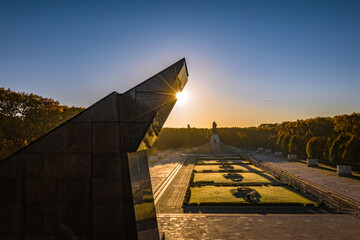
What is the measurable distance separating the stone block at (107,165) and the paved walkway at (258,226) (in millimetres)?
5345

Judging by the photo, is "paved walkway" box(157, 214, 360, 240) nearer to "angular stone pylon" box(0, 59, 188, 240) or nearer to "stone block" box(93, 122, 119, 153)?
"angular stone pylon" box(0, 59, 188, 240)

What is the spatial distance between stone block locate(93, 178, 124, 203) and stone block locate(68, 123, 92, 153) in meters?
1.08

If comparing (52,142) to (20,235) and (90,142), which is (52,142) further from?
(20,235)

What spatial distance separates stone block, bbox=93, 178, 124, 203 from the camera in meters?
6.39

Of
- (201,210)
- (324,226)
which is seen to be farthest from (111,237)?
(324,226)

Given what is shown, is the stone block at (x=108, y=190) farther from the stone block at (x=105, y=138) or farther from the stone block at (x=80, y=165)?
the stone block at (x=105, y=138)

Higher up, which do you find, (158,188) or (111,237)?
(111,237)

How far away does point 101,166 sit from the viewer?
649cm

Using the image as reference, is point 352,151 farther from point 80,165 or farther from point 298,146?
point 80,165

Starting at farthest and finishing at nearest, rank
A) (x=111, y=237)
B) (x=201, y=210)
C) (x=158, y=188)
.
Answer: (x=158, y=188) < (x=201, y=210) < (x=111, y=237)

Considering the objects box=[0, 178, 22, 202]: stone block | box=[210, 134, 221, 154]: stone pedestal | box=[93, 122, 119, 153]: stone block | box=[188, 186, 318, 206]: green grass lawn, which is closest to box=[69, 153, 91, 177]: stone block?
box=[93, 122, 119, 153]: stone block

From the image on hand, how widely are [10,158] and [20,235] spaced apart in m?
2.45

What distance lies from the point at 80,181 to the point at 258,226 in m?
9.26

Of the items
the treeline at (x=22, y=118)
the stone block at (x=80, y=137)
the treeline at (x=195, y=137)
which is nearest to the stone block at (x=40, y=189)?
the stone block at (x=80, y=137)
